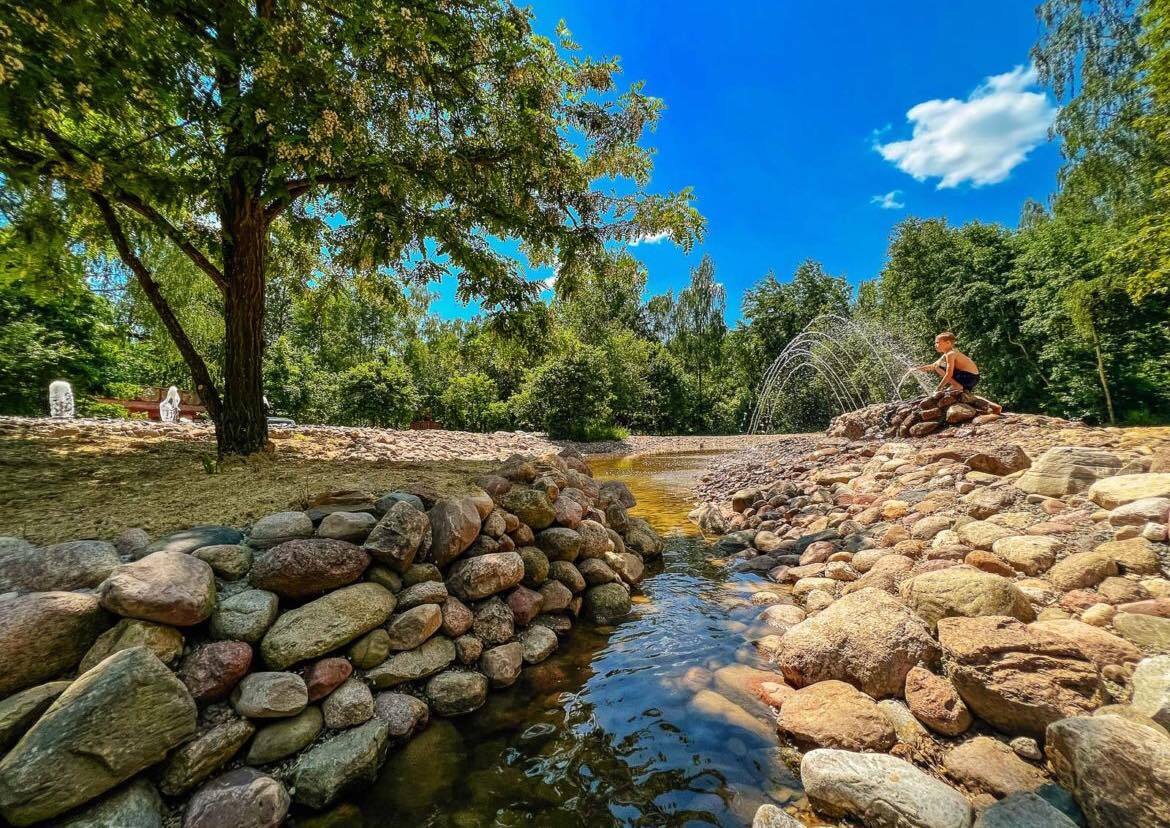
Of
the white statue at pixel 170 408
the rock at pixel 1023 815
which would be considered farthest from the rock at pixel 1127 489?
the white statue at pixel 170 408

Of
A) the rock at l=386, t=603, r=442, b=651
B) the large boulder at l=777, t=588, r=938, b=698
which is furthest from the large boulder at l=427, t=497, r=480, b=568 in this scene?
the large boulder at l=777, t=588, r=938, b=698

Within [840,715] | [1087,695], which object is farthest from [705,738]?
[1087,695]

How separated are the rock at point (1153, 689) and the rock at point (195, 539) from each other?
5194mm

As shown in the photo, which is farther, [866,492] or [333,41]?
[866,492]

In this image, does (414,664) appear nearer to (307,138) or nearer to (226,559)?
(226,559)

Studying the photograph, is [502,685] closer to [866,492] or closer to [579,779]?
[579,779]

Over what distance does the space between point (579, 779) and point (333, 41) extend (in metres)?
7.18

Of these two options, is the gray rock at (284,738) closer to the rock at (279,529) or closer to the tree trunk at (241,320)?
the rock at (279,529)

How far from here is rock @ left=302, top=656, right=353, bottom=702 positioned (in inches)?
108

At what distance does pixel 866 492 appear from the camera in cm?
656

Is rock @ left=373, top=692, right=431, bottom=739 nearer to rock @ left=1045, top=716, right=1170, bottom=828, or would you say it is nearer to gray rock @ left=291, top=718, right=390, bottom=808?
gray rock @ left=291, top=718, right=390, bottom=808

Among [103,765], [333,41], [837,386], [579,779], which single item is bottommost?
[579,779]

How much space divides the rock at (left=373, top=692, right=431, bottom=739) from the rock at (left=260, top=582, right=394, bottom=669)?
1.46 ft

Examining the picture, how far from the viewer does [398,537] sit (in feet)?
11.4
